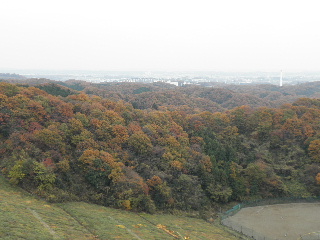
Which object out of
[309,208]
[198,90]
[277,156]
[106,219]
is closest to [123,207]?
[106,219]

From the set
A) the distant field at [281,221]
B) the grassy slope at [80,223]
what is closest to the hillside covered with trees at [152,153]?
the grassy slope at [80,223]

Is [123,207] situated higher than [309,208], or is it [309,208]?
[123,207]

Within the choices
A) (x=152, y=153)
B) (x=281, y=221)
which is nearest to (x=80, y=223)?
(x=152, y=153)

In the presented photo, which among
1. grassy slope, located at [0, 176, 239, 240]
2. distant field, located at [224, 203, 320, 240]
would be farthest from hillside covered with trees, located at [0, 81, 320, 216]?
distant field, located at [224, 203, 320, 240]

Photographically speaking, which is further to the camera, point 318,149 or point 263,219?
point 318,149

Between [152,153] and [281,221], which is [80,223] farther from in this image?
[281,221]

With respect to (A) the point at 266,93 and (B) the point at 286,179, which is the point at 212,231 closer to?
(B) the point at 286,179

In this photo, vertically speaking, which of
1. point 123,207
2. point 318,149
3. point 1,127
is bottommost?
point 123,207
